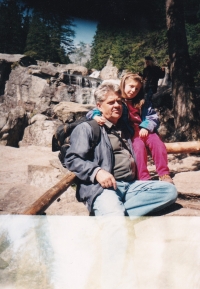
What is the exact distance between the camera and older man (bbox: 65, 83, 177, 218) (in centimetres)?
153

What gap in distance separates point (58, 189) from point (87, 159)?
0.31 meters

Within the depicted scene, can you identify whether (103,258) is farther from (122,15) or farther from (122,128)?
(122,15)

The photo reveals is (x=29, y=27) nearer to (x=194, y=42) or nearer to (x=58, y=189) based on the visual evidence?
(x=58, y=189)

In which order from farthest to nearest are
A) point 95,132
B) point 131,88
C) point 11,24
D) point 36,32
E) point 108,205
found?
point 36,32, point 11,24, point 131,88, point 95,132, point 108,205

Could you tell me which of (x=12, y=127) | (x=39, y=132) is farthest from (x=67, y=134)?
(x=12, y=127)

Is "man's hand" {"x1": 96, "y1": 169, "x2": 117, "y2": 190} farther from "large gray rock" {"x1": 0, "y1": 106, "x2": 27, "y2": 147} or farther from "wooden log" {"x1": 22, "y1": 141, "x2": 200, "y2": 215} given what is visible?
"large gray rock" {"x1": 0, "y1": 106, "x2": 27, "y2": 147}

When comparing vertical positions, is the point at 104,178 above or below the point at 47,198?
above

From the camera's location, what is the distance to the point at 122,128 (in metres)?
1.86

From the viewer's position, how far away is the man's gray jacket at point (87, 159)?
5.04 ft

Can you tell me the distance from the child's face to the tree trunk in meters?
3.05

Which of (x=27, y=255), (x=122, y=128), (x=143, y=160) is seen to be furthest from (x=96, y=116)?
(x=27, y=255)

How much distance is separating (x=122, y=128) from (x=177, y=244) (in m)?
0.89

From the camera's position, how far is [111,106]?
1.69 meters

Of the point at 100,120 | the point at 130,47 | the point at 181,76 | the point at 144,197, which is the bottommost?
the point at 144,197
